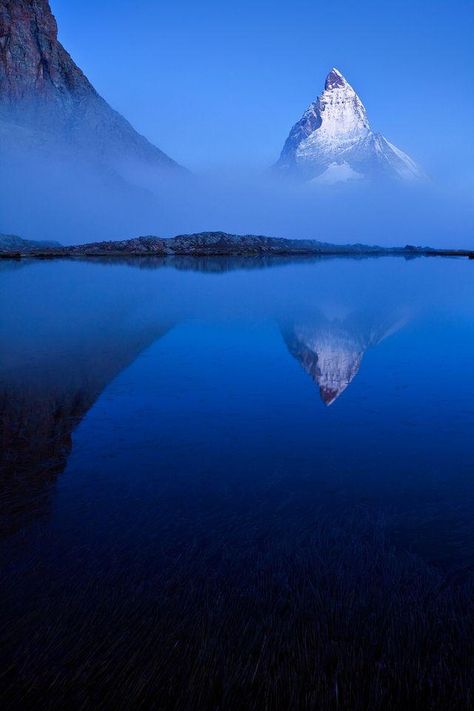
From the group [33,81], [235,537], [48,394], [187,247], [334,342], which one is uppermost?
[33,81]

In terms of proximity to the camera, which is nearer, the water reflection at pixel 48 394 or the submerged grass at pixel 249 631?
the submerged grass at pixel 249 631

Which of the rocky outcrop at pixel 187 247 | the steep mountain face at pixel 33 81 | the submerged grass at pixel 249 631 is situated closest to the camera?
the submerged grass at pixel 249 631

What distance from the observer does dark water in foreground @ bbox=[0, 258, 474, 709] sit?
12.9ft

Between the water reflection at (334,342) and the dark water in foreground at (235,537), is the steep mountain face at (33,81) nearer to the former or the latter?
the water reflection at (334,342)

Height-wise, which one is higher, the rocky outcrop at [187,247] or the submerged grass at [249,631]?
the submerged grass at [249,631]

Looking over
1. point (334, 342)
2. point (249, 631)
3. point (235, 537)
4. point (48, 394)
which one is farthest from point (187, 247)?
point (249, 631)

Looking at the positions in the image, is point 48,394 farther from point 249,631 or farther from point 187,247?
point 187,247

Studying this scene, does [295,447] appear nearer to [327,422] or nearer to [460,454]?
[327,422]

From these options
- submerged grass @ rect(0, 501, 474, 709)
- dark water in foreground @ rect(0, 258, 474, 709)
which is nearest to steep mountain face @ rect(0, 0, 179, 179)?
dark water in foreground @ rect(0, 258, 474, 709)

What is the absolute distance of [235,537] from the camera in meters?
5.78

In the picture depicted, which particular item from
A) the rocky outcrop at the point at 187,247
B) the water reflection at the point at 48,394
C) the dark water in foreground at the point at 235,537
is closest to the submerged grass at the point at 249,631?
the dark water in foreground at the point at 235,537

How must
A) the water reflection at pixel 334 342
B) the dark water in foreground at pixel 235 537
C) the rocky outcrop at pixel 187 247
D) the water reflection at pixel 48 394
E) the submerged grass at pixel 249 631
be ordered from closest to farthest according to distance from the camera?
1. the submerged grass at pixel 249 631
2. the dark water in foreground at pixel 235 537
3. the water reflection at pixel 48 394
4. the water reflection at pixel 334 342
5. the rocky outcrop at pixel 187 247

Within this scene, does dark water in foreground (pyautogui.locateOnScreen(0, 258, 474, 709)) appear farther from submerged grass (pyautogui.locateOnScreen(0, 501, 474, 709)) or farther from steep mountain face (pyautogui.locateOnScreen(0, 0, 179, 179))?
steep mountain face (pyautogui.locateOnScreen(0, 0, 179, 179))

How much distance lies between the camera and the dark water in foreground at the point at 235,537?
12.9 ft
